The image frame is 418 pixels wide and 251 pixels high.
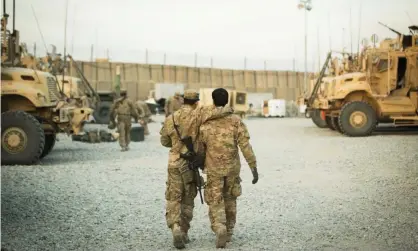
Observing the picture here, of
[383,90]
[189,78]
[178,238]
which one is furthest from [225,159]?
[189,78]

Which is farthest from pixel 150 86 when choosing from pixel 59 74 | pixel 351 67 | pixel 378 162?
pixel 378 162

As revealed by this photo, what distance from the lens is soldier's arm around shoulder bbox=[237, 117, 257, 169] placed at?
454 cm

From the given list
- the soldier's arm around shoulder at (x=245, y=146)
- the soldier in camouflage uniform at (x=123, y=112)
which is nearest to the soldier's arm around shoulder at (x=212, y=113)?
the soldier's arm around shoulder at (x=245, y=146)

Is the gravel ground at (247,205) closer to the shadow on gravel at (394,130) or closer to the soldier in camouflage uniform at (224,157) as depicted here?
the soldier in camouflage uniform at (224,157)

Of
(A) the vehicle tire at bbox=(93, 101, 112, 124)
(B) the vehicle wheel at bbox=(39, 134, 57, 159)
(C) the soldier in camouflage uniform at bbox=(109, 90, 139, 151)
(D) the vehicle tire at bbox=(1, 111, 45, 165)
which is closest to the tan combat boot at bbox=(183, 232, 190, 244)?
(D) the vehicle tire at bbox=(1, 111, 45, 165)

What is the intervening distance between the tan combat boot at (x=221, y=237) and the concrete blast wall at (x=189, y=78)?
32.8 meters

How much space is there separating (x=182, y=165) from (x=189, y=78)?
36874mm

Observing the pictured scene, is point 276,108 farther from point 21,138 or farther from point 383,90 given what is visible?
point 21,138

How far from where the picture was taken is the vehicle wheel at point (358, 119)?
1463cm

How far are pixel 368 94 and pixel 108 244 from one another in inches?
463

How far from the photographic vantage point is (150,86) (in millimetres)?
38156

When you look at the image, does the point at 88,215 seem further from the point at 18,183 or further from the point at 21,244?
the point at 18,183

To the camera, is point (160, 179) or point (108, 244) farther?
point (160, 179)

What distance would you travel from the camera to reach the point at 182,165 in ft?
15.1
